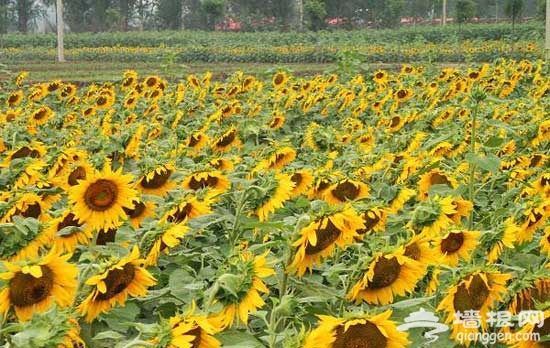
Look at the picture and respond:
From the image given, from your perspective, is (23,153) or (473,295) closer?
(473,295)

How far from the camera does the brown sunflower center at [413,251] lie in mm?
1753

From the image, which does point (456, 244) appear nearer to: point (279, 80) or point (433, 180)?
point (433, 180)

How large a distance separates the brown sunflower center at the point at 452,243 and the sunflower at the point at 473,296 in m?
0.35

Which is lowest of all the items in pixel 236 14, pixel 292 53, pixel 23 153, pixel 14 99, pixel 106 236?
pixel 106 236

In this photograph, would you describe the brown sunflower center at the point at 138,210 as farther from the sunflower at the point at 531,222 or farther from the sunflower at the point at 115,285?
the sunflower at the point at 531,222

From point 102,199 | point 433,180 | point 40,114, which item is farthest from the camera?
point 40,114

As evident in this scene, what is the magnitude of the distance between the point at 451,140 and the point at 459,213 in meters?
1.17

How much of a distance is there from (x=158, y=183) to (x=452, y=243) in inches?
44.0

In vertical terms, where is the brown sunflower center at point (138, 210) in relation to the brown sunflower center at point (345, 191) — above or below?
below

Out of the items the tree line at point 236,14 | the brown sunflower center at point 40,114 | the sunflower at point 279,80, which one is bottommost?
the brown sunflower center at point 40,114

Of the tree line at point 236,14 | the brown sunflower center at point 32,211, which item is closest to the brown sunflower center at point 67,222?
the brown sunflower center at point 32,211

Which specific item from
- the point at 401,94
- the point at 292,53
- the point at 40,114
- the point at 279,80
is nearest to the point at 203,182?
the point at 40,114

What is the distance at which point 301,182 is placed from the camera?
266 centimetres

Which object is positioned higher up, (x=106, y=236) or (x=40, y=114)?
(x=40, y=114)
